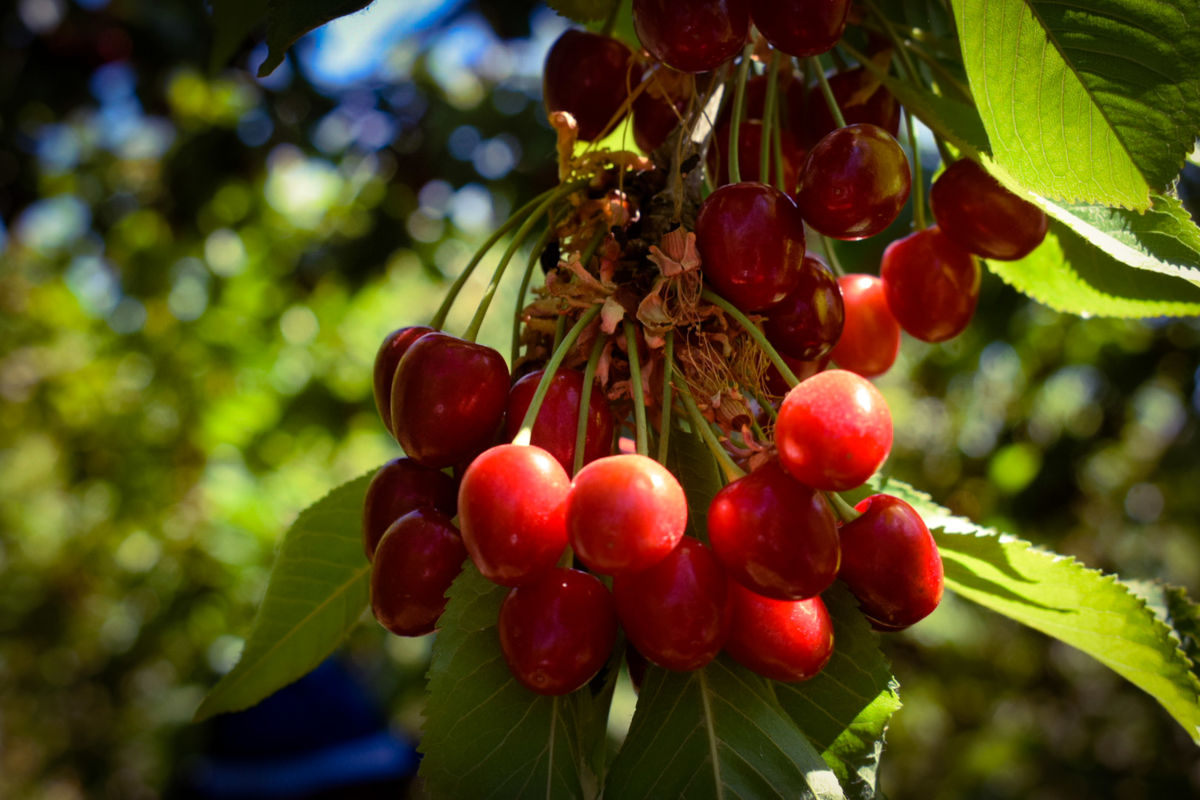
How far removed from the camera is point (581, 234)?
0.75 metres

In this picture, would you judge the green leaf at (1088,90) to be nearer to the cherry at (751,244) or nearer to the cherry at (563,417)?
the cherry at (751,244)

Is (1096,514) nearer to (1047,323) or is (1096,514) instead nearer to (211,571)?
(1047,323)

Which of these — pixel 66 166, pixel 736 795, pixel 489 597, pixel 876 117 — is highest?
pixel 876 117

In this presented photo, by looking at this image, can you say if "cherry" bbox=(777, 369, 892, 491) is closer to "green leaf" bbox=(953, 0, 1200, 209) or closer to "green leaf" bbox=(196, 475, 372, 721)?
"green leaf" bbox=(953, 0, 1200, 209)

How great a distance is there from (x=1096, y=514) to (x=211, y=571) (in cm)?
361

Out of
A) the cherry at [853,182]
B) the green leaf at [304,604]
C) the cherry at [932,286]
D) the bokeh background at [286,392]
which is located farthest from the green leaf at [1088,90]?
the bokeh background at [286,392]

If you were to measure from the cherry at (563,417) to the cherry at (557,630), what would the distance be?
8 cm

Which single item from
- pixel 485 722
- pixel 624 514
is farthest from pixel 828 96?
pixel 485 722

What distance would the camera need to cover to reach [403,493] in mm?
674

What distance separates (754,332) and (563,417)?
0.50 feet

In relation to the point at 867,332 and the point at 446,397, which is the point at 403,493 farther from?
the point at 867,332

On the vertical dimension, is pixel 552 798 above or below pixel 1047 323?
above

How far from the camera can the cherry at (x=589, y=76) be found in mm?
825

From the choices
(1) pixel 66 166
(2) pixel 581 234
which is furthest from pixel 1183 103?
(1) pixel 66 166
